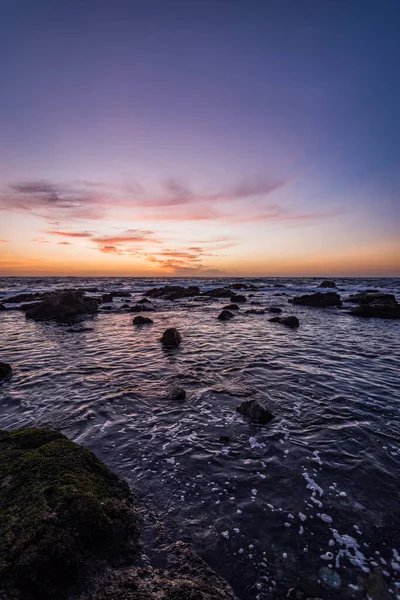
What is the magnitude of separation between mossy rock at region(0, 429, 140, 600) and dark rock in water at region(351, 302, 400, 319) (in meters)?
27.8

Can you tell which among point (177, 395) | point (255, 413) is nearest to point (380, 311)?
point (255, 413)

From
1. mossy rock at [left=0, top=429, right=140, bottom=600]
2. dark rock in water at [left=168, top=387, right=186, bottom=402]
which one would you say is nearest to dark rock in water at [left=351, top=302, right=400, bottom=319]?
dark rock in water at [left=168, top=387, right=186, bottom=402]

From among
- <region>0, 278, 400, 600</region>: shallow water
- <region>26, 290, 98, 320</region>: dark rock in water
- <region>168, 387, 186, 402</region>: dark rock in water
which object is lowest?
<region>0, 278, 400, 600</region>: shallow water

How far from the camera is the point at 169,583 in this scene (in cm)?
328

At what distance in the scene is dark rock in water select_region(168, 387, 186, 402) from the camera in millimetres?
8734

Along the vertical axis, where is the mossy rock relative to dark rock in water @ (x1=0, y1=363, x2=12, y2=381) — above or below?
above

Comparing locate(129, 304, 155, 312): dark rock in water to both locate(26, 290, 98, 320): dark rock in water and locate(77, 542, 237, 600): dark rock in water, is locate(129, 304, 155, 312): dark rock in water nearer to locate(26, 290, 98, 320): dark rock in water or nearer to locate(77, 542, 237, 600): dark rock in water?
locate(26, 290, 98, 320): dark rock in water

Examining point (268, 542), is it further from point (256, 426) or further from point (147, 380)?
point (147, 380)

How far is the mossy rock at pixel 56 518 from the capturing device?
9.78 feet

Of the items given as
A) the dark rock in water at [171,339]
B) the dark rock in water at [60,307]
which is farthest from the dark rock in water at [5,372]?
the dark rock in water at [60,307]

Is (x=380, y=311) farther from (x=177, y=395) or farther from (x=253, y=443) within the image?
(x=253, y=443)

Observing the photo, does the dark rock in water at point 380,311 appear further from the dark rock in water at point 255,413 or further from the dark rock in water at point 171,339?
the dark rock in water at point 255,413

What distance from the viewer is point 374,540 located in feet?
13.5

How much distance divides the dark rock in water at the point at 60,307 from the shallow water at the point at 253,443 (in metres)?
12.4
